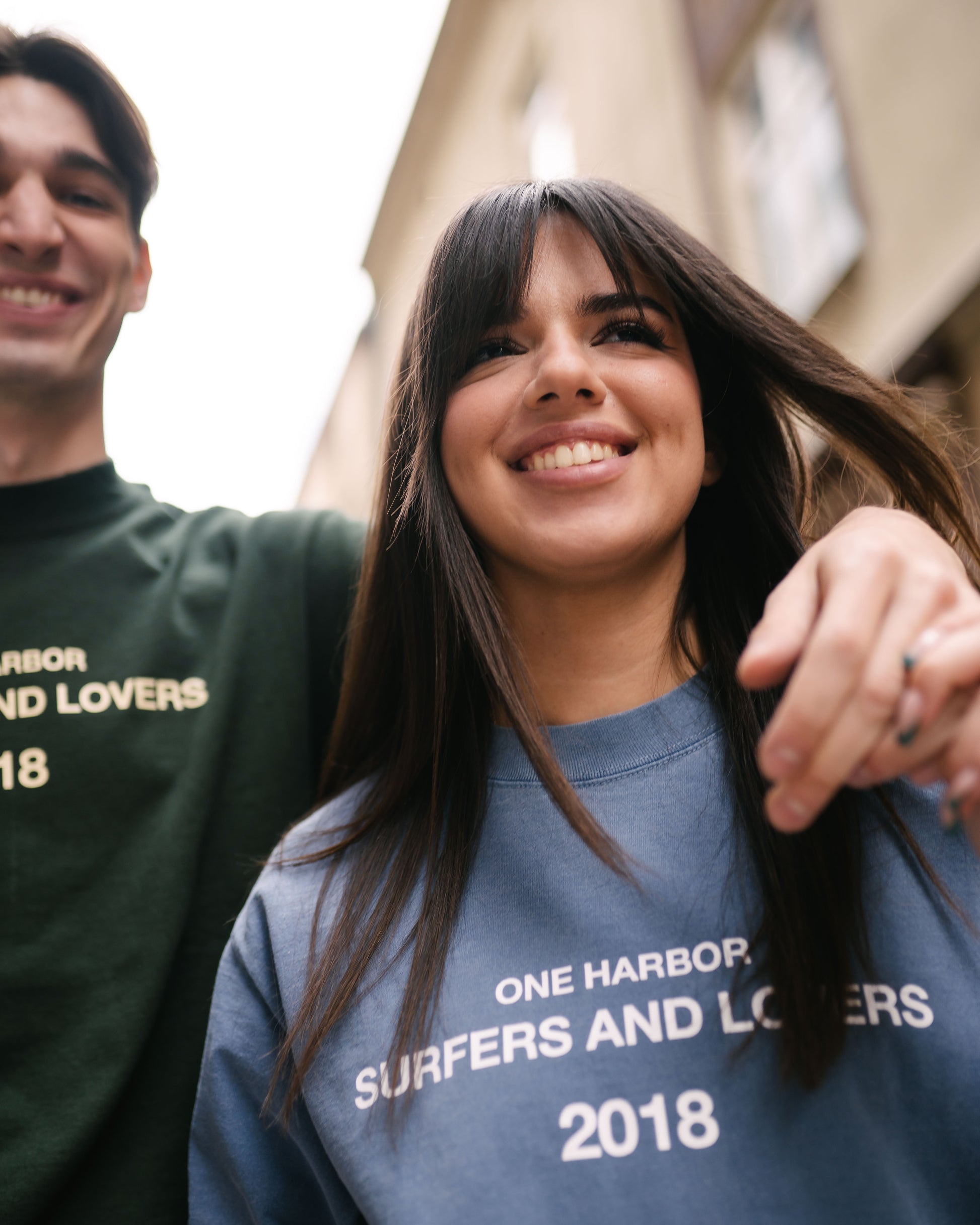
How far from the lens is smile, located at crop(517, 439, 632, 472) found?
1413 mm

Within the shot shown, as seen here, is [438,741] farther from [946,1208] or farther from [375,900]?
[946,1208]

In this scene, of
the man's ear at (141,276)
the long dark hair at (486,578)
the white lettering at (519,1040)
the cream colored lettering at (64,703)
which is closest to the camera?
the white lettering at (519,1040)

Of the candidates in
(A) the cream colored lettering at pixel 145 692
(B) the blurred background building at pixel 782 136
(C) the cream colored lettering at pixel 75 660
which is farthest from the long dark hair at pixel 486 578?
(C) the cream colored lettering at pixel 75 660

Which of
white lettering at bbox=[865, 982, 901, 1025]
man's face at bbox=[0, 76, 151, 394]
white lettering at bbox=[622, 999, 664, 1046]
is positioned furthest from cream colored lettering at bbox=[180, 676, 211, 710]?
white lettering at bbox=[865, 982, 901, 1025]

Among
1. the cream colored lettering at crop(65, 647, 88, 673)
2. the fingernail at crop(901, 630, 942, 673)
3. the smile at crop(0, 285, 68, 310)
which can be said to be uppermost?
the smile at crop(0, 285, 68, 310)

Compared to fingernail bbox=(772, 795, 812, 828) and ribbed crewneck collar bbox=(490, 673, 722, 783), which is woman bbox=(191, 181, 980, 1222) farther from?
fingernail bbox=(772, 795, 812, 828)

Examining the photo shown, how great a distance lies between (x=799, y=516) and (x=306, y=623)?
0.91 m

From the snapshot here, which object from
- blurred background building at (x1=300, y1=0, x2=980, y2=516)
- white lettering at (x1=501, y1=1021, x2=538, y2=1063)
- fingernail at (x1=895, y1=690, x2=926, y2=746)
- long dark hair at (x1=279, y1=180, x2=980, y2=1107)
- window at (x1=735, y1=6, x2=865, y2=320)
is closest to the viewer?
fingernail at (x1=895, y1=690, x2=926, y2=746)

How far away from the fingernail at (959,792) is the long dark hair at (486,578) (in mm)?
419

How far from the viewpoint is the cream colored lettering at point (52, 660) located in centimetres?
178

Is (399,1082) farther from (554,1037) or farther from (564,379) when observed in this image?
(564,379)

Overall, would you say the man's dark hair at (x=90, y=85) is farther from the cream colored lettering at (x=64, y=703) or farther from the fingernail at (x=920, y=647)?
the fingernail at (x=920, y=647)

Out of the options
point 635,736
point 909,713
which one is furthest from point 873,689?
point 635,736

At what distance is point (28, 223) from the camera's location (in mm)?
1870
